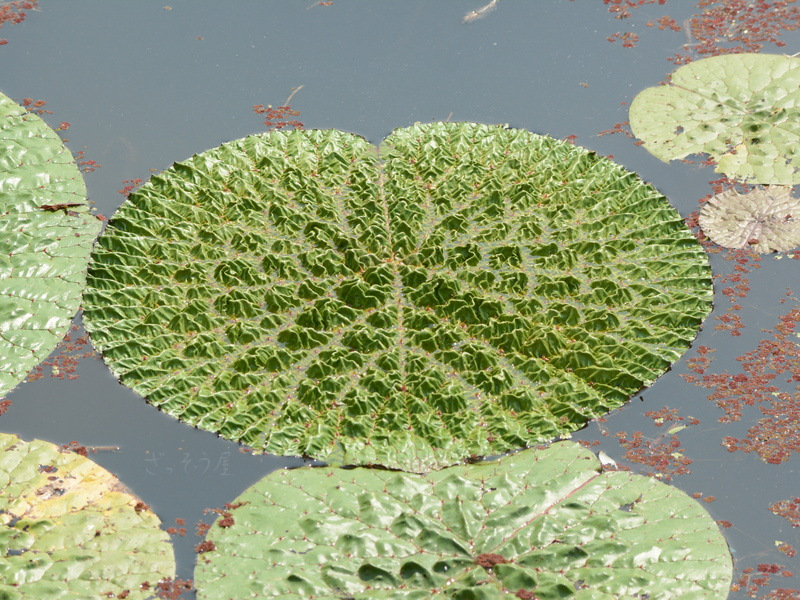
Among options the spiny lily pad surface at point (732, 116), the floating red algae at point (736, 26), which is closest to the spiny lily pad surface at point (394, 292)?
the spiny lily pad surface at point (732, 116)

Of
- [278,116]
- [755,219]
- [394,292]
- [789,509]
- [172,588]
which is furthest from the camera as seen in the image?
[278,116]

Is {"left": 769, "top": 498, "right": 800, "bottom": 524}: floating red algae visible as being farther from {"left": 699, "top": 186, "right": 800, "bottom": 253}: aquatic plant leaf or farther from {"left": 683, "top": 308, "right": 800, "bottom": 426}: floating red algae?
{"left": 699, "top": 186, "right": 800, "bottom": 253}: aquatic plant leaf

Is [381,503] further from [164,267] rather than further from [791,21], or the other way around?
[791,21]

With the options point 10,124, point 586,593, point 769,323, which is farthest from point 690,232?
point 10,124

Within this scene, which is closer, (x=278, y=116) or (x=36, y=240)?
(x=36, y=240)

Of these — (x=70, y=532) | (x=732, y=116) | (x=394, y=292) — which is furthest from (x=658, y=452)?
(x=732, y=116)

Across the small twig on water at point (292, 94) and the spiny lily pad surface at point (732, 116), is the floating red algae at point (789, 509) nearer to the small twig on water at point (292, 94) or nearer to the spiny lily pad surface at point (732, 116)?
the spiny lily pad surface at point (732, 116)

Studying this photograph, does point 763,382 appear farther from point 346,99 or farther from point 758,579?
point 346,99
